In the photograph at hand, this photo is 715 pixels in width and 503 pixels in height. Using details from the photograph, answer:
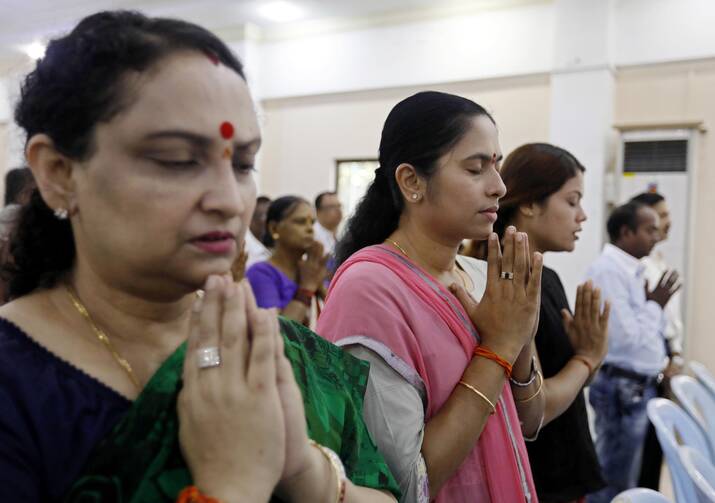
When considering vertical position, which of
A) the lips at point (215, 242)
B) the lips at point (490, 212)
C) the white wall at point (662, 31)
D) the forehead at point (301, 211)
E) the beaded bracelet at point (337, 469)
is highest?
the white wall at point (662, 31)

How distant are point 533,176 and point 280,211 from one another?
1.58 m

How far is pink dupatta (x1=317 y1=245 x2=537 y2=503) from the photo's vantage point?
109 centimetres

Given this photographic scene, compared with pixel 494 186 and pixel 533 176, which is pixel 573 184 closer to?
pixel 533 176

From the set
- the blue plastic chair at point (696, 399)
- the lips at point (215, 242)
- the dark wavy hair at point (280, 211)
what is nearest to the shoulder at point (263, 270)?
the dark wavy hair at point (280, 211)

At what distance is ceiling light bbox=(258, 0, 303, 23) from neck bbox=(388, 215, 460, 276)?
4.61 meters

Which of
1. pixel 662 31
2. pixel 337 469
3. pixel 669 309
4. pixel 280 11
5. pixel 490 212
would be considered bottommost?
pixel 669 309

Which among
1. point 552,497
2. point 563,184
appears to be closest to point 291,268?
point 563,184

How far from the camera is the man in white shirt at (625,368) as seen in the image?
9.84ft

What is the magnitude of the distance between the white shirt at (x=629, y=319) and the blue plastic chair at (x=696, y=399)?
51 centimetres

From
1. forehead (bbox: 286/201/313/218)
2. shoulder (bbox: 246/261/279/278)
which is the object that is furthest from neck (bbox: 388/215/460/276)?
forehead (bbox: 286/201/313/218)

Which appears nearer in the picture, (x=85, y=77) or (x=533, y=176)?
A: (x=85, y=77)

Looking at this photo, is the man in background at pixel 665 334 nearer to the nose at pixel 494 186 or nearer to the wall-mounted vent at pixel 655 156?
the wall-mounted vent at pixel 655 156

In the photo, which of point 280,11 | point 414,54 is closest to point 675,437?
point 414,54

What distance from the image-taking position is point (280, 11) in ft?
18.3
